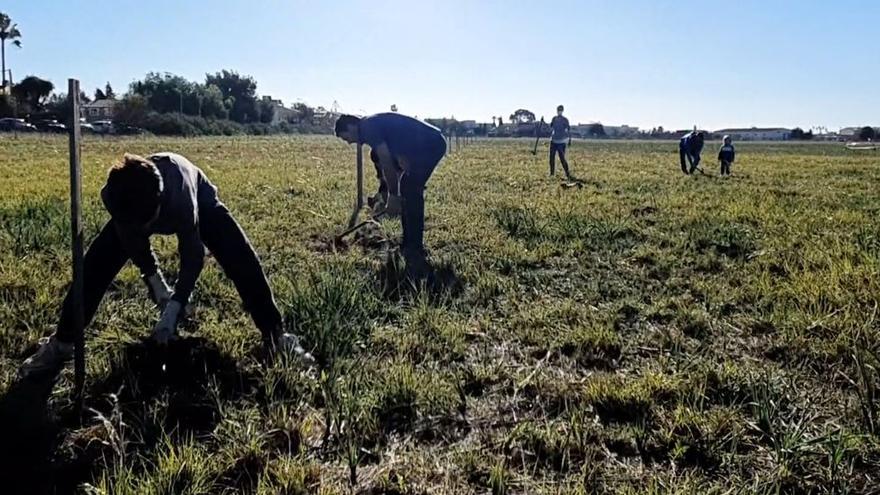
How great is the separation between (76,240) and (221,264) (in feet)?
2.65

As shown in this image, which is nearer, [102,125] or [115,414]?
[115,414]

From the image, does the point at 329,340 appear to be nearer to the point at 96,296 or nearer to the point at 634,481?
the point at 96,296

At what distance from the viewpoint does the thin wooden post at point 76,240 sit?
2.80 metres

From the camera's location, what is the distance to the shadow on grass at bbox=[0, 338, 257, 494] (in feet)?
8.05

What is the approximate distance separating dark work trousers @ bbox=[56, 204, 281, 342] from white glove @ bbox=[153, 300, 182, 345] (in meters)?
0.58

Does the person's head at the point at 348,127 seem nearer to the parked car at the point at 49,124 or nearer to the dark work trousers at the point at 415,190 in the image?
the dark work trousers at the point at 415,190

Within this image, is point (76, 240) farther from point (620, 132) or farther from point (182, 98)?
point (620, 132)

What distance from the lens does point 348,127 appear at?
5.94m

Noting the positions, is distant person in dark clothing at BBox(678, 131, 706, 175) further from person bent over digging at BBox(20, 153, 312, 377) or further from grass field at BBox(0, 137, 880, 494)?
person bent over digging at BBox(20, 153, 312, 377)

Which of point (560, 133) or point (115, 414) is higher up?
point (560, 133)

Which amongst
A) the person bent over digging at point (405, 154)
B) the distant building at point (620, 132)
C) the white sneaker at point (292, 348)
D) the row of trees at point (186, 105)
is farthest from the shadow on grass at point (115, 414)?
the distant building at point (620, 132)

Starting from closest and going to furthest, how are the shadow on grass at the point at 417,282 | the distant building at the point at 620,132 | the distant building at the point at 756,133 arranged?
the shadow on grass at the point at 417,282, the distant building at the point at 620,132, the distant building at the point at 756,133

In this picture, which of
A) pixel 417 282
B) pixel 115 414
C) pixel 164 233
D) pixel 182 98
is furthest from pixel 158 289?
pixel 182 98

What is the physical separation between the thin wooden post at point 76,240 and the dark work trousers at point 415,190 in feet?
10.7
